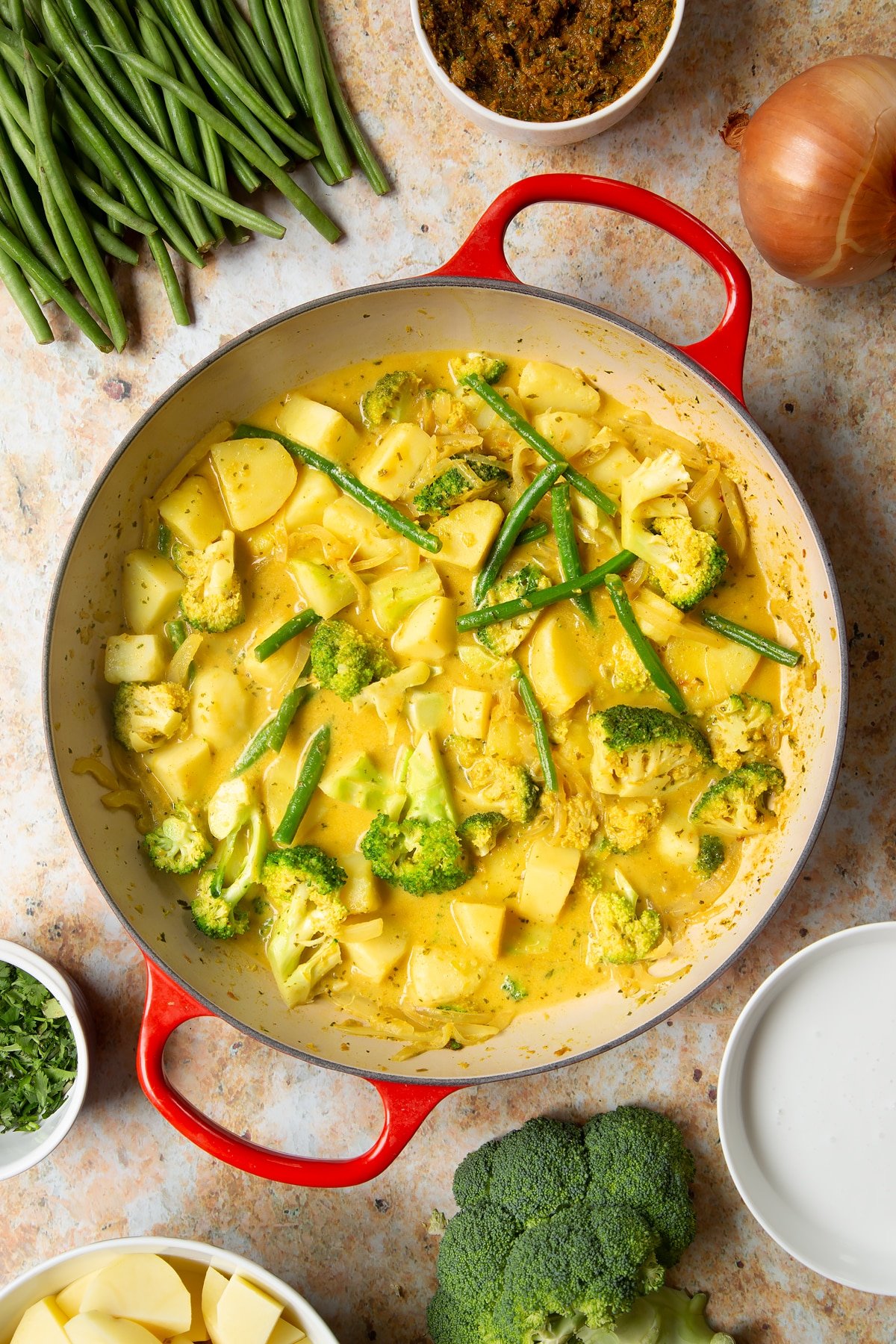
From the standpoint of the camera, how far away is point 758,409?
306cm

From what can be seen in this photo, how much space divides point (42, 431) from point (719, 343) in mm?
2005

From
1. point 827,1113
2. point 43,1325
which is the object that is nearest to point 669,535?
point 827,1113

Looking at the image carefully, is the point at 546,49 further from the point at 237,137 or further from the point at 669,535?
the point at 669,535

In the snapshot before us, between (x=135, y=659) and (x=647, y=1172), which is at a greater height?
(x=135, y=659)

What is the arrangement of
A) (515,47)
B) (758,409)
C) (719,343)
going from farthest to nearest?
(758,409)
(515,47)
(719,343)

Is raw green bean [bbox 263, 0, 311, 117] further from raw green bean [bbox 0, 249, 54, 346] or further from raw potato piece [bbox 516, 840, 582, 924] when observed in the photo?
raw potato piece [bbox 516, 840, 582, 924]

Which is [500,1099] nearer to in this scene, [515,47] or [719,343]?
[719,343]

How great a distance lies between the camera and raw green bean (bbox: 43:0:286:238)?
9.57 ft

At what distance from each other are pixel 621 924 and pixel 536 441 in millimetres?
1372

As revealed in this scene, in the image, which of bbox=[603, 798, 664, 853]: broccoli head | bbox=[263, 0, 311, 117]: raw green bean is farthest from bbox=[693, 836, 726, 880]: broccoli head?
bbox=[263, 0, 311, 117]: raw green bean

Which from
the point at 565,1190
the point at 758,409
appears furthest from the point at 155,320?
the point at 565,1190

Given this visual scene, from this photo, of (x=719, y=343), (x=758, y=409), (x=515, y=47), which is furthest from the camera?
(x=758, y=409)

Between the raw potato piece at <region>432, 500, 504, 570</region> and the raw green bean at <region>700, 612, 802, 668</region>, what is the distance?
651mm

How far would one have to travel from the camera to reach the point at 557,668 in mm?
2910
